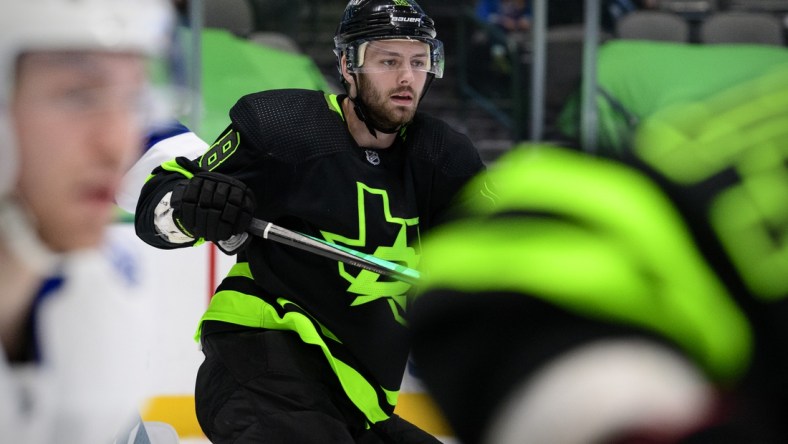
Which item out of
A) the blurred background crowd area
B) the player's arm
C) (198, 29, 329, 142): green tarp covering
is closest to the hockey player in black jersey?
the player's arm

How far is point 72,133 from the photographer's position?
787 millimetres

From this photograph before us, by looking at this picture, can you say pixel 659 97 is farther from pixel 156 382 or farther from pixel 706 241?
pixel 706 241

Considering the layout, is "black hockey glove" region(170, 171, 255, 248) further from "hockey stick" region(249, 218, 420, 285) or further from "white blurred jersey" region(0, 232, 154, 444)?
"white blurred jersey" region(0, 232, 154, 444)

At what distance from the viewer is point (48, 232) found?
0.80 meters

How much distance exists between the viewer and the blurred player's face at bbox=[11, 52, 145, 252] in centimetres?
77

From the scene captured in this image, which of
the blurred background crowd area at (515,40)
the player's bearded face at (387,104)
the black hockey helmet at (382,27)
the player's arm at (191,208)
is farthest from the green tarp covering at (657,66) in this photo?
the player's arm at (191,208)

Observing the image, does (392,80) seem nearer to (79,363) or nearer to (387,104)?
(387,104)

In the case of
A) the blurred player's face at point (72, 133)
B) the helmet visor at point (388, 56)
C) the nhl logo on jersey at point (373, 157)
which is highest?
the blurred player's face at point (72, 133)

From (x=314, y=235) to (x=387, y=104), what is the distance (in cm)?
29

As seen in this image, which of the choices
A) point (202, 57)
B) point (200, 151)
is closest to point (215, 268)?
point (202, 57)

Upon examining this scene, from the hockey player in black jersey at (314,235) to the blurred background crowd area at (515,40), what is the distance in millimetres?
1070

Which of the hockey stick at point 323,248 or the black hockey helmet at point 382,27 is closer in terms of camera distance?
the hockey stick at point 323,248

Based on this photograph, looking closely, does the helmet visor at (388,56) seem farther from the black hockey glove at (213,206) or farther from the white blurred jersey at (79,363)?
the white blurred jersey at (79,363)

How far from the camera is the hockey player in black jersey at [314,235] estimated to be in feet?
6.08
